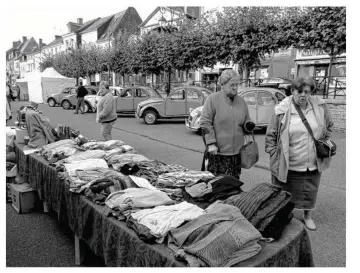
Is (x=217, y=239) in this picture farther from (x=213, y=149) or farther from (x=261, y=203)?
(x=213, y=149)

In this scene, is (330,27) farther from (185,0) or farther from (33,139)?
(33,139)

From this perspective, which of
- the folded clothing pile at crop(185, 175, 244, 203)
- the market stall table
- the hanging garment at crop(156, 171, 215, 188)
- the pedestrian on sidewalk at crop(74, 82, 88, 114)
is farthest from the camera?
the pedestrian on sidewalk at crop(74, 82, 88, 114)

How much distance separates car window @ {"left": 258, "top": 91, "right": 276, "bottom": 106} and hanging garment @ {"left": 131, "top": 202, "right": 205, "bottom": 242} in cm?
990

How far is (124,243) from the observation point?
241 cm

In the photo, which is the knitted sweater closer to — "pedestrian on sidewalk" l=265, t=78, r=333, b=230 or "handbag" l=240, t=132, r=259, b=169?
"pedestrian on sidewalk" l=265, t=78, r=333, b=230

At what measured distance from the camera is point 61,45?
64.6 metres

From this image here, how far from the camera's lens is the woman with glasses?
13.3ft

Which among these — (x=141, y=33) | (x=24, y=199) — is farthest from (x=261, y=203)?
(x=141, y=33)

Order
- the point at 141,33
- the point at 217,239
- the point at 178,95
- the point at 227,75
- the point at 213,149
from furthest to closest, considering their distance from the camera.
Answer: the point at 141,33 < the point at 178,95 < the point at 213,149 < the point at 227,75 < the point at 217,239

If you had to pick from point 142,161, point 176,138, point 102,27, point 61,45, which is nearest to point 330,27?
point 176,138

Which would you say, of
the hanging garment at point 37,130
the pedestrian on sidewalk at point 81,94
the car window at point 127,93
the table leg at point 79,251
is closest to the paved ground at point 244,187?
the table leg at point 79,251

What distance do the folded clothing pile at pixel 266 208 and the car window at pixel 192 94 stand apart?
Answer: 12.7 meters

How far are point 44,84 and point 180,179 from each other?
32.0 meters

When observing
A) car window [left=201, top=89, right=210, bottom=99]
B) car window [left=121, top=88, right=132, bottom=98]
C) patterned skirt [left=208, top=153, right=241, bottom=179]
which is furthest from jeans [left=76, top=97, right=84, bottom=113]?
patterned skirt [left=208, top=153, right=241, bottom=179]
